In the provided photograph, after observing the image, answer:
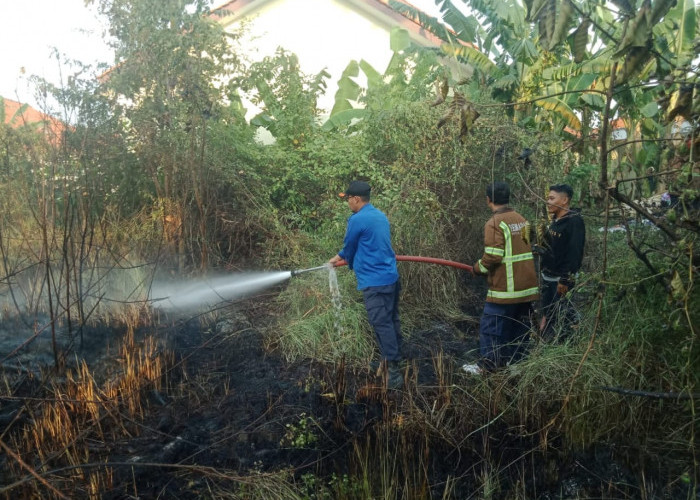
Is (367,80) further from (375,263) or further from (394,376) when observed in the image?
(394,376)

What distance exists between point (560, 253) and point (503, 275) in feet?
2.19

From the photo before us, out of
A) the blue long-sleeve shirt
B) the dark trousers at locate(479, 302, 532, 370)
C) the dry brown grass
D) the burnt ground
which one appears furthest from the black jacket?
the dry brown grass

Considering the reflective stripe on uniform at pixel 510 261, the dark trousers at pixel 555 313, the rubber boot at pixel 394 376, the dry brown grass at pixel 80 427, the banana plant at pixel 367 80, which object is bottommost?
the rubber boot at pixel 394 376

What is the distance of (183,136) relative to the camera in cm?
738

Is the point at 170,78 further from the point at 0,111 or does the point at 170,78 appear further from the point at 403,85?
the point at 0,111

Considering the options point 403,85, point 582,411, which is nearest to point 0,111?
point 403,85

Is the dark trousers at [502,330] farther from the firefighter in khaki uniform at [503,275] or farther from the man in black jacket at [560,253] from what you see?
the man in black jacket at [560,253]

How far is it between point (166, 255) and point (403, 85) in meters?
4.82

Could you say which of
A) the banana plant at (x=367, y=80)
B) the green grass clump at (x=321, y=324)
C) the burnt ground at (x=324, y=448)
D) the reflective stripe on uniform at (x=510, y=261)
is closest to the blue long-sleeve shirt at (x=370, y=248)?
the green grass clump at (x=321, y=324)

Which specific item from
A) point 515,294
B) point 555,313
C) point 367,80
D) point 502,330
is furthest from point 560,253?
point 367,80

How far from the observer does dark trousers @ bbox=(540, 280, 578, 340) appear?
455cm

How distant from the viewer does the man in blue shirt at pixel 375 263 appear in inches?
202

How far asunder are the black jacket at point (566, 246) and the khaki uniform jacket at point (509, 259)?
397mm

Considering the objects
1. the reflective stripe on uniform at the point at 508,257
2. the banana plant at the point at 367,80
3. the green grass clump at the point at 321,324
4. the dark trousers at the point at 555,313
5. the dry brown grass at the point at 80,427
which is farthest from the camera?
the banana plant at the point at 367,80
